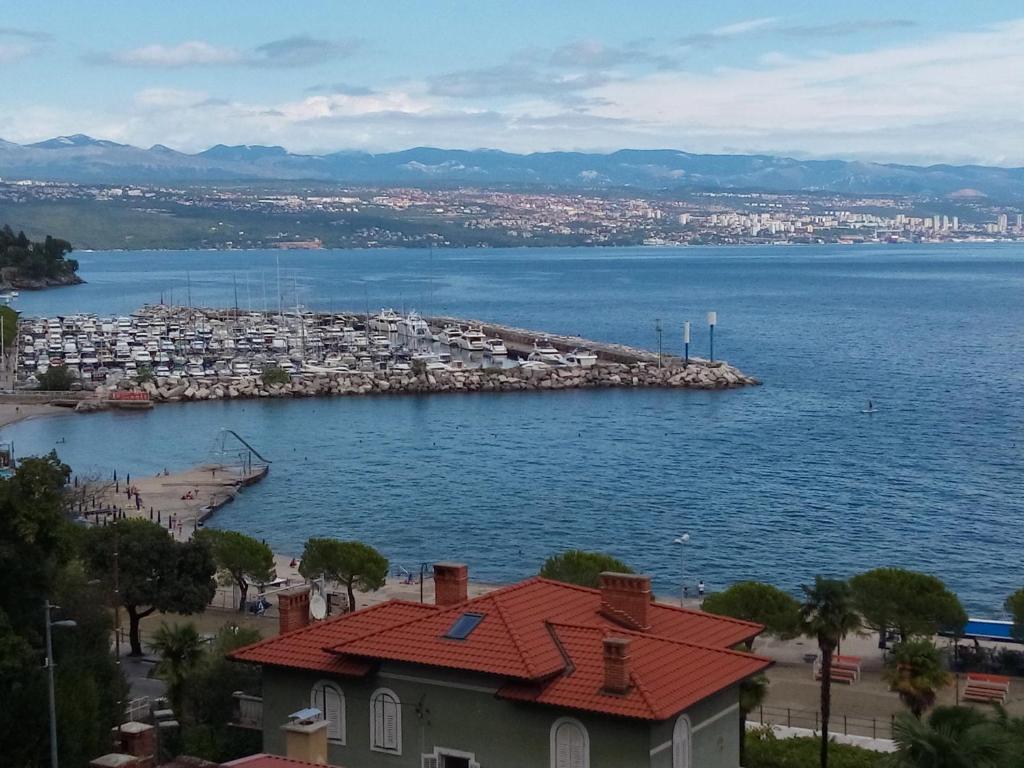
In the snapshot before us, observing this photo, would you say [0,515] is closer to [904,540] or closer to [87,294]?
[904,540]

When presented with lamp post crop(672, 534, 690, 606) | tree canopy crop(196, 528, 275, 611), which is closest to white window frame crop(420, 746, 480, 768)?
tree canopy crop(196, 528, 275, 611)

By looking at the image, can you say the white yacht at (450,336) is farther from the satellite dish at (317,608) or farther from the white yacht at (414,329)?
the satellite dish at (317,608)

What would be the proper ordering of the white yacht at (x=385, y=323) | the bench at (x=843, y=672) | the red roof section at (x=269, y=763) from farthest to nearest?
the white yacht at (x=385, y=323) < the bench at (x=843, y=672) < the red roof section at (x=269, y=763)

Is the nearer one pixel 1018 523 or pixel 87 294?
pixel 1018 523

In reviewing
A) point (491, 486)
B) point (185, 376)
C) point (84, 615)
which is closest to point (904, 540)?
point (491, 486)

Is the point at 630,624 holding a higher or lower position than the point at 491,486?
higher

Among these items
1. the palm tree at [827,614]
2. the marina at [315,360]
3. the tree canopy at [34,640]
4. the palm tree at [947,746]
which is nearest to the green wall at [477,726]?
the palm tree at [947,746]

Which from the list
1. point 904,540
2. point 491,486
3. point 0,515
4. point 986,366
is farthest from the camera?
point 986,366
